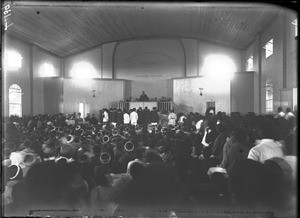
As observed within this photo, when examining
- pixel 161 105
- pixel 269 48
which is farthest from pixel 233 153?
pixel 161 105

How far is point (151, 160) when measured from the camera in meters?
5.80

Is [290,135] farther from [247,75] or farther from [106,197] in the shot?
[247,75]

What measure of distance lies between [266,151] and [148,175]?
2515 mm

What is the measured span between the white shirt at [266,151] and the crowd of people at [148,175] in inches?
0.8

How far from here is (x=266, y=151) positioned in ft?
19.0

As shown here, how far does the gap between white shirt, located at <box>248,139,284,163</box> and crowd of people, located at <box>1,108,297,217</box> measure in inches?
0.8

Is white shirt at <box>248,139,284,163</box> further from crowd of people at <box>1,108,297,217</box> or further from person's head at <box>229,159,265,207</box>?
person's head at <box>229,159,265,207</box>

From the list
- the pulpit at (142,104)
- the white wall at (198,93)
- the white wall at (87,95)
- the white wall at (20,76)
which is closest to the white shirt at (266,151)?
the white wall at (198,93)

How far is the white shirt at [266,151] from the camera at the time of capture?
5.71 m

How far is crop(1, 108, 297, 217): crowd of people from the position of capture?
5609mm

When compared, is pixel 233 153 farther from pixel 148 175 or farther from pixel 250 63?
pixel 250 63

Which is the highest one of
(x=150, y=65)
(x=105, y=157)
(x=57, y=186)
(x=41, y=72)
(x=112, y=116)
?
(x=150, y=65)

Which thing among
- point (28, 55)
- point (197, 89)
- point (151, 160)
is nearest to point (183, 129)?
point (151, 160)

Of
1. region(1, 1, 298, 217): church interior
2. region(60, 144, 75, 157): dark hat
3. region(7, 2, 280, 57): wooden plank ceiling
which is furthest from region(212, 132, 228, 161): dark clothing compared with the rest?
region(60, 144, 75, 157): dark hat
